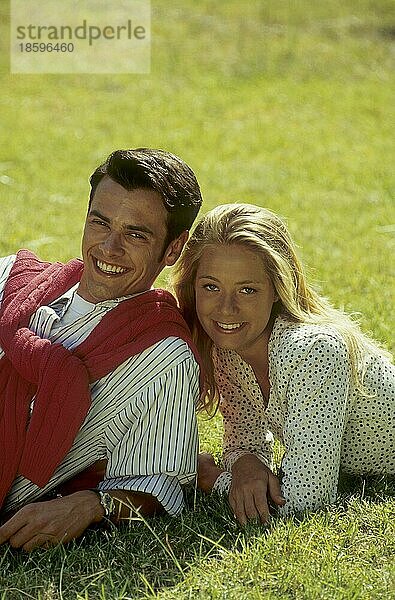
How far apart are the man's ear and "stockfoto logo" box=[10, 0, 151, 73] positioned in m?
10.1

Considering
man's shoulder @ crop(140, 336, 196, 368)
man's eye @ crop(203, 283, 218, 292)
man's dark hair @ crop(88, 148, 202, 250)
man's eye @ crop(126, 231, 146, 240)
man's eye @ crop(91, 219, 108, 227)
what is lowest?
man's shoulder @ crop(140, 336, 196, 368)

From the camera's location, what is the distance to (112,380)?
385 centimetres

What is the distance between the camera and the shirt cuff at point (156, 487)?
12.4 ft

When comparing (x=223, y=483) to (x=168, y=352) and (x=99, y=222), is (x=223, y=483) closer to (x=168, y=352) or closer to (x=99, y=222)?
(x=168, y=352)

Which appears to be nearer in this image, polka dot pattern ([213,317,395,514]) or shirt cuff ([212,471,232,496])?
polka dot pattern ([213,317,395,514])

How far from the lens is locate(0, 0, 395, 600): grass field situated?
346 centimetres

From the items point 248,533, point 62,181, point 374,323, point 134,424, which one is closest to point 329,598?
point 248,533

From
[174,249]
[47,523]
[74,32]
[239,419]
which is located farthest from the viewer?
[74,32]

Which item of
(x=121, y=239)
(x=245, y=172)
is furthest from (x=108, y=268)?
(x=245, y=172)

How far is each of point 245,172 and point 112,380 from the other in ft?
22.1

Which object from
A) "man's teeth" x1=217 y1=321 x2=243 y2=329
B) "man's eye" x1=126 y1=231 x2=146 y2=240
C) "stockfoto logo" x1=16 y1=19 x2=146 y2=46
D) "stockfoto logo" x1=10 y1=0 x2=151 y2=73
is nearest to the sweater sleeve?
"man's eye" x1=126 y1=231 x2=146 y2=240

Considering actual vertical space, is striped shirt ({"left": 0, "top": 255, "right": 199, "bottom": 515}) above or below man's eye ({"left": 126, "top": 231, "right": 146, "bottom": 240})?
below

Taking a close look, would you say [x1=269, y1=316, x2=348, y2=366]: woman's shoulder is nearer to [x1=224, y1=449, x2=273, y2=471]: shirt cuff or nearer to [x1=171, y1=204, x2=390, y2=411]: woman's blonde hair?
[x1=171, y1=204, x2=390, y2=411]: woman's blonde hair

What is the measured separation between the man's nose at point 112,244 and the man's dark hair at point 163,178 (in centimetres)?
17
